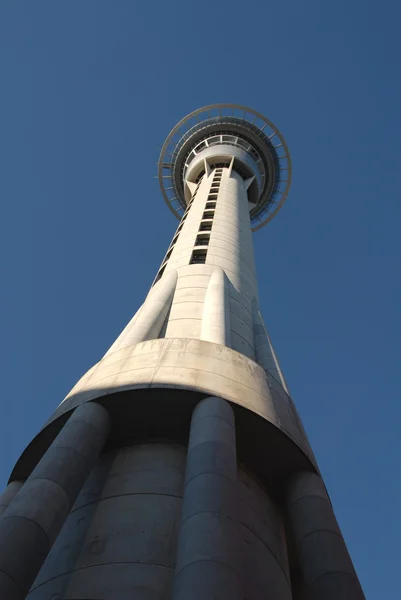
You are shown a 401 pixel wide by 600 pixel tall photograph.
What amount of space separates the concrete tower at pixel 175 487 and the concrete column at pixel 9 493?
59mm

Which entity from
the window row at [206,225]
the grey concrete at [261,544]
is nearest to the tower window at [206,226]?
the window row at [206,225]

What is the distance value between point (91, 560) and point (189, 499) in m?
2.75

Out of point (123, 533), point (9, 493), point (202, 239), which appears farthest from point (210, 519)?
point (202, 239)

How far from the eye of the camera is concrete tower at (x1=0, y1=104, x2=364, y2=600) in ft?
32.2

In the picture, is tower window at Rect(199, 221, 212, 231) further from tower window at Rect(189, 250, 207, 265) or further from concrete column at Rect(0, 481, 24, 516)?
concrete column at Rect(0, 481, 24, 516)

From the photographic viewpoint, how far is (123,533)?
1174cm

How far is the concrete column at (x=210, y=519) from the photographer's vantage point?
8.41m

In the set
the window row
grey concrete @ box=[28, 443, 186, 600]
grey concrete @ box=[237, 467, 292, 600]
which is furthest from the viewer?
the window row

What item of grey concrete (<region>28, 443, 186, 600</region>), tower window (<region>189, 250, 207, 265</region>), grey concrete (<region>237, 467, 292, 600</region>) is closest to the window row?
tower window (<region>189, 250, 207, 265</region>)

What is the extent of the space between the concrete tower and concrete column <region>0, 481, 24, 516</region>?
0.19ft

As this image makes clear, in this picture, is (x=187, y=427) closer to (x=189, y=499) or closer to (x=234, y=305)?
(x=189, y=499)

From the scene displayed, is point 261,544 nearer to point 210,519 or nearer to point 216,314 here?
point 210,519

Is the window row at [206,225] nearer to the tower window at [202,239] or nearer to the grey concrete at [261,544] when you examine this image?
the tower window at [202,239]

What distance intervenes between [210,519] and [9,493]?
843 cm
